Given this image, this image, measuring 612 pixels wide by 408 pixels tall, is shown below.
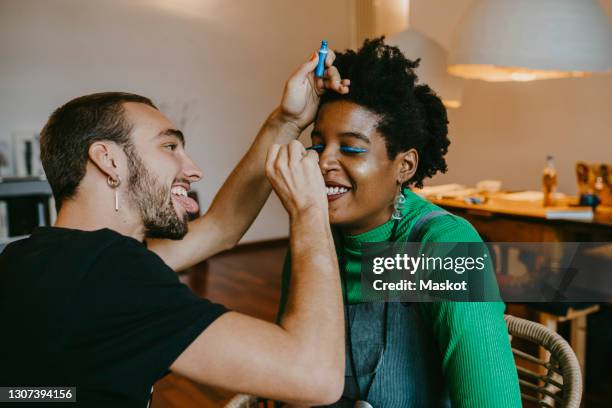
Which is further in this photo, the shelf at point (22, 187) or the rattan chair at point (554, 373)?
the shelf at point (22, 187)

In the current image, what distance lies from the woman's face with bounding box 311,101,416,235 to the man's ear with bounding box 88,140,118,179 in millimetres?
470

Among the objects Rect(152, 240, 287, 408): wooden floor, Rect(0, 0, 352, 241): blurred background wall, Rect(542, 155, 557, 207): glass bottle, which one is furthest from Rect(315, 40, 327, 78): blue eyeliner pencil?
Rect(0, 0, 352, 241): blurred background wall

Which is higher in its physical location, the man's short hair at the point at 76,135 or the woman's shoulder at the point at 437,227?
the man's short hair at the point at 76,135

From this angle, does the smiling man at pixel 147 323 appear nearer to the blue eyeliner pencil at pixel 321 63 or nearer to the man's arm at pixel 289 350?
the man's arm at pixel 289 350

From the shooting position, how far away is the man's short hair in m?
1.06

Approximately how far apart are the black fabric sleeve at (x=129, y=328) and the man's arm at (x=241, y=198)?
1.96 feet

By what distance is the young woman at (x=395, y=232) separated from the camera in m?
0.99

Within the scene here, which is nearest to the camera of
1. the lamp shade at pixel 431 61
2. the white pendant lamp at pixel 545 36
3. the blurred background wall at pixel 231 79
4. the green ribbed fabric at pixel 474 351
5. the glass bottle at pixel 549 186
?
the green ribbed fabric at pixel 474 351

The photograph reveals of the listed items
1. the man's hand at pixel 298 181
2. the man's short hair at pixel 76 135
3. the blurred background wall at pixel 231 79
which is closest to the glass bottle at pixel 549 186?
Result: the blurred background wall at pixel 231 79

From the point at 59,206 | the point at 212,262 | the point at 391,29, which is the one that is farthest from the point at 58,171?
the point at 391,29

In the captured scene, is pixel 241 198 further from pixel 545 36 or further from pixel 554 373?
pixel 545 36

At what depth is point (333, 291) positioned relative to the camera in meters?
0.89

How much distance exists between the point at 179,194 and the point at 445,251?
0.61 metres

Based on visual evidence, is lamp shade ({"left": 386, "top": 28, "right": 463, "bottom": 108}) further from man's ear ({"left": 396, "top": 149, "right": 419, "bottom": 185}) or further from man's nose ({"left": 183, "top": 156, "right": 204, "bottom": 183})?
man's nose ({"left": 183, "top": 156, "right": 204, "bottom": 183})
